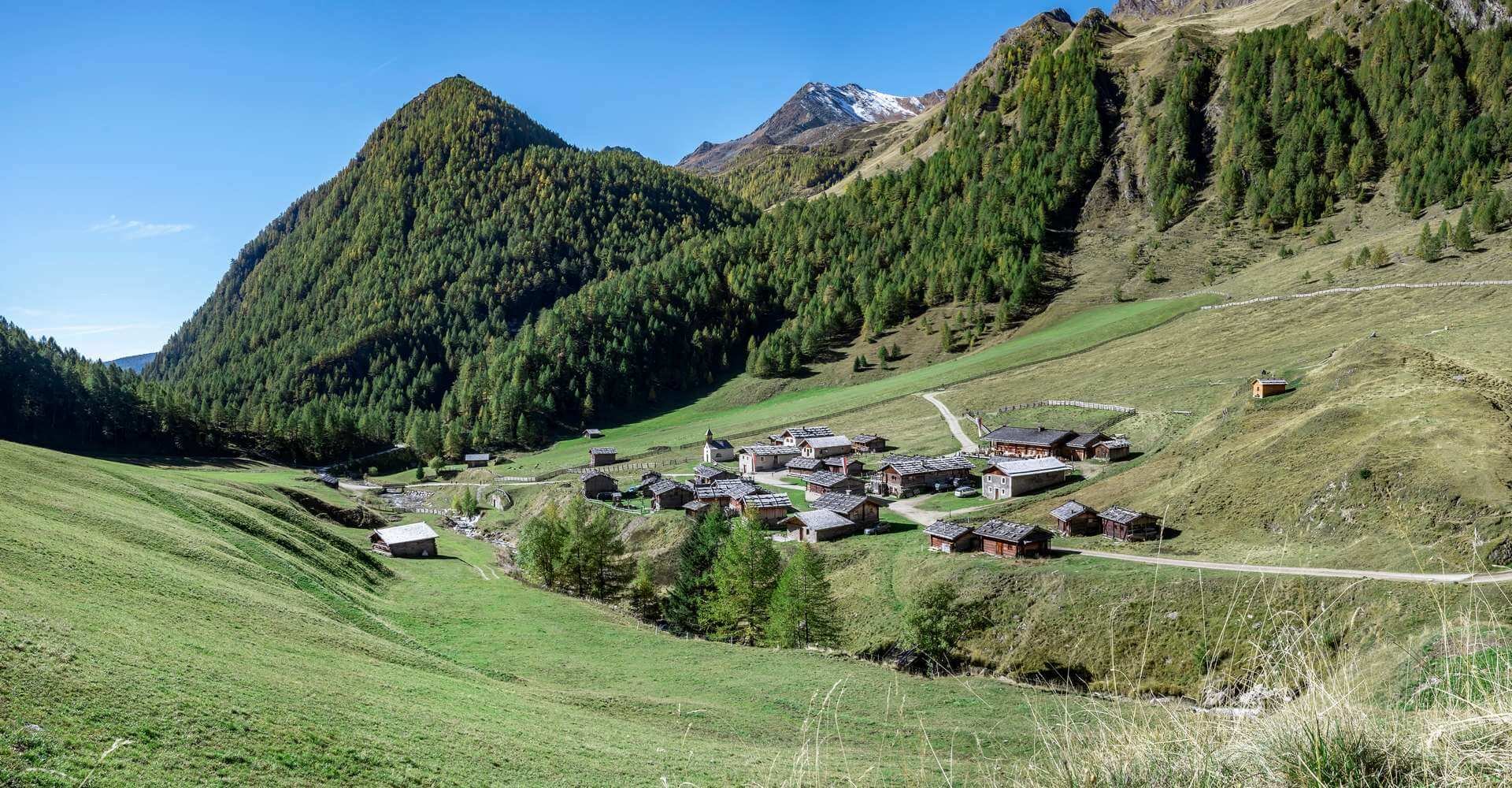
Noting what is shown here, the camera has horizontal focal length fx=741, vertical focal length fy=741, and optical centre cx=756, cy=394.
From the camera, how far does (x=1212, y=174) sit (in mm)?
194500

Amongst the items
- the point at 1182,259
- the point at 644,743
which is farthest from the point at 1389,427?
the point at 1182,259

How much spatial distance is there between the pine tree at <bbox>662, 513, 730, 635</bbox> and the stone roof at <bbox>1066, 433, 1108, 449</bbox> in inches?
1682

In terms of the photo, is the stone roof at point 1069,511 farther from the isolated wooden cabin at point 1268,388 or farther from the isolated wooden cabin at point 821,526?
the isolated wooden cabin at point 1268,388

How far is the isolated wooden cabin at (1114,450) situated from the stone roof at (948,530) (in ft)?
88.6

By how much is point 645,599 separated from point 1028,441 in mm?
48324

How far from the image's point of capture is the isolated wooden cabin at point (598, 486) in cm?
9706

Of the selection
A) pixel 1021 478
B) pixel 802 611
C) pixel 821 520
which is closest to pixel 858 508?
pixel 821 520

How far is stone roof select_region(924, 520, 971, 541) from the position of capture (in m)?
62.5

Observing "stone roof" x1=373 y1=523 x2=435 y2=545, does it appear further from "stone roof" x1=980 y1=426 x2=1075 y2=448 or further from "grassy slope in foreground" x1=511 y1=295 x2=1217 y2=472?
"stone roof" x1=980 y1=426 x2=1075 y2=448

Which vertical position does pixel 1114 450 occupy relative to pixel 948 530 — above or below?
above

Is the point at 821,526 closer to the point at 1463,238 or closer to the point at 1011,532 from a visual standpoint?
the point at 1011,532

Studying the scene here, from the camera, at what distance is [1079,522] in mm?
64125

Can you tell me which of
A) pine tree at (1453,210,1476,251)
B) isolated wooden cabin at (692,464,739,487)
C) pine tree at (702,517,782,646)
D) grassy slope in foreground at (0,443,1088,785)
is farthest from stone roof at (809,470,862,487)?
pine tree at (1453,210,1476,251)

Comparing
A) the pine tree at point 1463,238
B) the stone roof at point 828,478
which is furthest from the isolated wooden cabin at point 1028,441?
the pine tree at point 1463,238
